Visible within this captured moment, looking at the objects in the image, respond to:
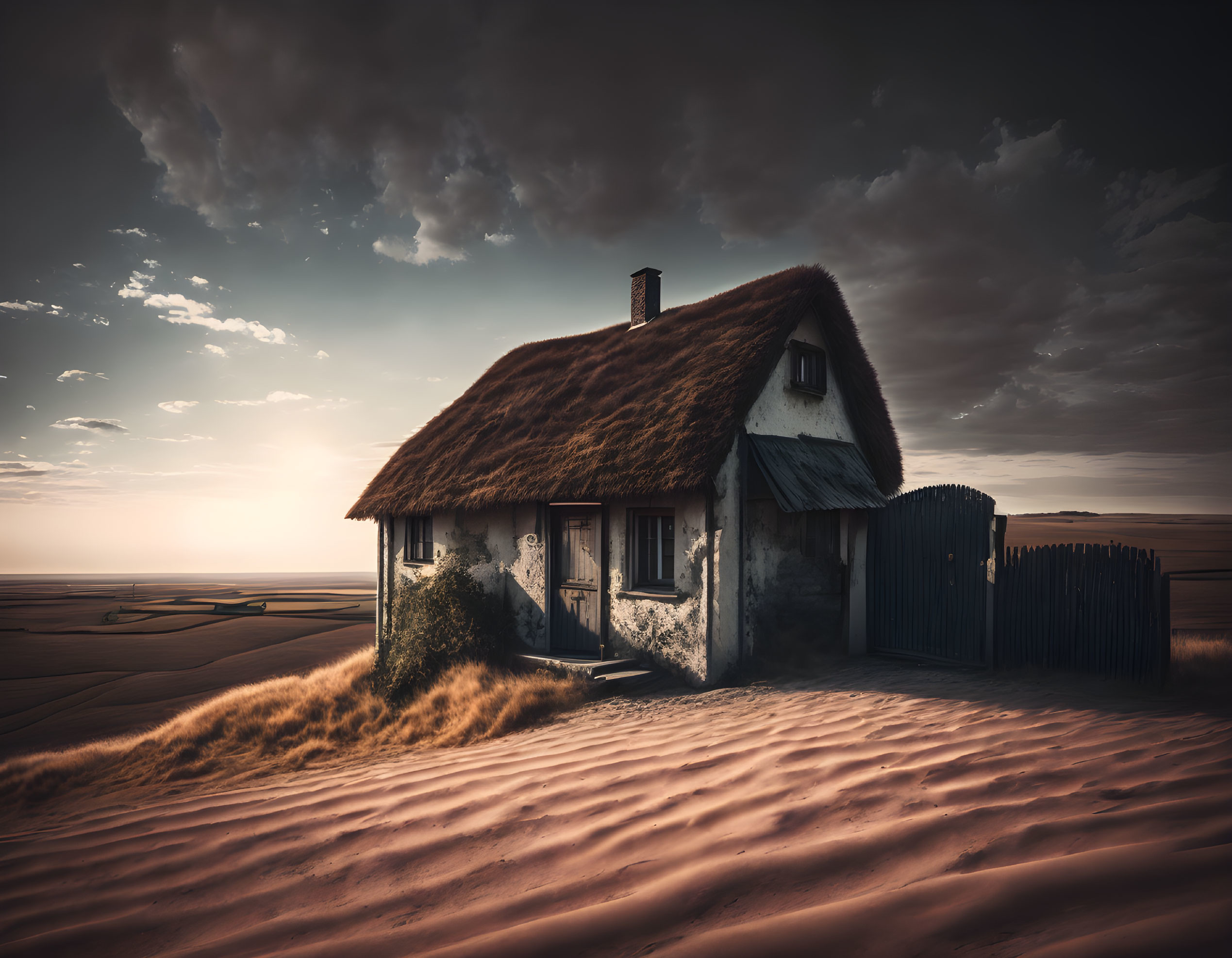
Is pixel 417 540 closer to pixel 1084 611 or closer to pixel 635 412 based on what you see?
pixel 635 412

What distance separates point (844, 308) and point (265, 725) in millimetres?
11399

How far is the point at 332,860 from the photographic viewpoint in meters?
3.04

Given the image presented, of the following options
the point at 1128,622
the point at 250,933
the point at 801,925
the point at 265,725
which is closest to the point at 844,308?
the point at 1128,622

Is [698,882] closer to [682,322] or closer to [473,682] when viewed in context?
[473,682]

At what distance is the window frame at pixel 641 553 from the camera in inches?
332

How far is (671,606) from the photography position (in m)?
8.13

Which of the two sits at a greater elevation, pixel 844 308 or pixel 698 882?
pixel 844 308

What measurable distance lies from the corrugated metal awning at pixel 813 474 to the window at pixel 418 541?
284 inches

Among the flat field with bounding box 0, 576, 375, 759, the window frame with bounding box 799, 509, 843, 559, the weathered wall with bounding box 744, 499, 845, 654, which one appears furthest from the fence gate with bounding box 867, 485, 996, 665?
the flat field with bounding box 0, 576, 375, 759

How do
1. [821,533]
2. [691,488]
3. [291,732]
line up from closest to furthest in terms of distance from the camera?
[691,488] → [291,732] → [821,533]

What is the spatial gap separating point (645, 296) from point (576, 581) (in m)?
6.37

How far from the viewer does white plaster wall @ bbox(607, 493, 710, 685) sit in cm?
781

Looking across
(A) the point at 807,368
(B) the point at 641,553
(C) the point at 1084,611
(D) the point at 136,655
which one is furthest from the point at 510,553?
(D) the point at 136,655

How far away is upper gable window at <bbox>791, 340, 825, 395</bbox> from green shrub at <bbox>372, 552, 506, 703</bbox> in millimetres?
6332
